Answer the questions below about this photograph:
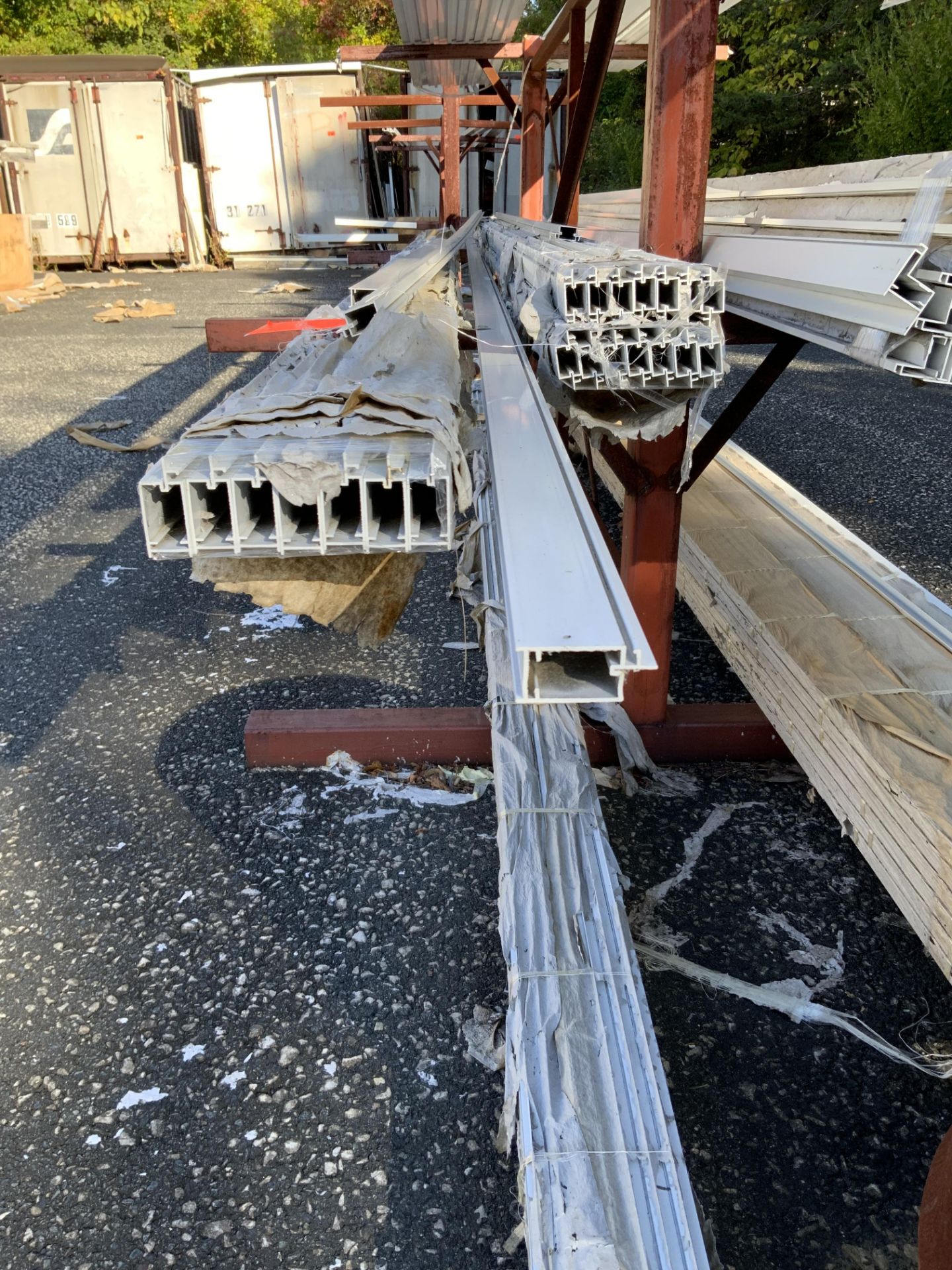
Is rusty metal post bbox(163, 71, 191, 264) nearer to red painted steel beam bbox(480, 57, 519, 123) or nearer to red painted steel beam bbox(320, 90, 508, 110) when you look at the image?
red painted steel beam bbox(320, 90, 508, 110)

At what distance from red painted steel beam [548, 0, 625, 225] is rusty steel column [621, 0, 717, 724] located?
41 cm

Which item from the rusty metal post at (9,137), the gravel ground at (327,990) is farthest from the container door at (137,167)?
the gravel ground at (327,990)

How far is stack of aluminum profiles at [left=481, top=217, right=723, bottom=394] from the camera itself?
1.58 m

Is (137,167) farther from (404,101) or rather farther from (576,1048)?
(576,1048)

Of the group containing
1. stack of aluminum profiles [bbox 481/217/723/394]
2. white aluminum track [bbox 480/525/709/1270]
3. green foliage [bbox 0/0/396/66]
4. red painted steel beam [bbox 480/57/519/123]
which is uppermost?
green foliage [bbox 0/0/396/66]

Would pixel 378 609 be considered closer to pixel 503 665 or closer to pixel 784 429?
pixel 503 665

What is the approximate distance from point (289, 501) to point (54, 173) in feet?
51.3

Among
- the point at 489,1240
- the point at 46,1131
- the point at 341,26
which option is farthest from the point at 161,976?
the point at 341,26

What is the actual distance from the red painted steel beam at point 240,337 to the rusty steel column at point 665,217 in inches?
43.4

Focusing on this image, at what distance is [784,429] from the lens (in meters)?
6.73

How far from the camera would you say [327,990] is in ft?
7.02

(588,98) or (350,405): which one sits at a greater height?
(588,98)

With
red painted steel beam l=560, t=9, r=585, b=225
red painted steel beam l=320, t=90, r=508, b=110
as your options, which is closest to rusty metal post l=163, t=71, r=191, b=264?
red painted steel beam l=320, t=90, r=508, b=110

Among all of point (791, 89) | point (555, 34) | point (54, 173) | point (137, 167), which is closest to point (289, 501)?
point (555, 34)
